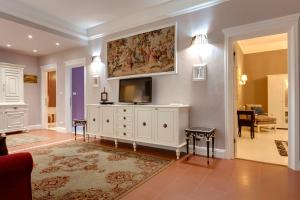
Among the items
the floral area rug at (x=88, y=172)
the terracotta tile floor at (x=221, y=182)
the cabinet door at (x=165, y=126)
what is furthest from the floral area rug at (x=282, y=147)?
the floral area rug at (x=88, y=172)

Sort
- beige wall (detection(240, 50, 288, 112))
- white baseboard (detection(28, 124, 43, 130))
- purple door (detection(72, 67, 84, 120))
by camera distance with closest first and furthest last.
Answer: purple door (detection(72, 67, 84, 120)) → white baseboard (detection(28, 124, 43, 130)) → beige wall (detection(240, 50, 288, 112))

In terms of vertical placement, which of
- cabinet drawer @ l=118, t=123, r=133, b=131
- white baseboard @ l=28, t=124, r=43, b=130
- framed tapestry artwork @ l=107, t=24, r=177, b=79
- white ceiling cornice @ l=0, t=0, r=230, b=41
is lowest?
white baseboard @ l=28, t=124, r=43, b=130

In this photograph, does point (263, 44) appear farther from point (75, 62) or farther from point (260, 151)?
point (75, 62)

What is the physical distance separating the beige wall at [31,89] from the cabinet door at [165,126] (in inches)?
219

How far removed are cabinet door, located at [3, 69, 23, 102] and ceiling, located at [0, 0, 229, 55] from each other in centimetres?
102

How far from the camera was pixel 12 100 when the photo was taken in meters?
6.08

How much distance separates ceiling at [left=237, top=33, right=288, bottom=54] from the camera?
6.14 metres

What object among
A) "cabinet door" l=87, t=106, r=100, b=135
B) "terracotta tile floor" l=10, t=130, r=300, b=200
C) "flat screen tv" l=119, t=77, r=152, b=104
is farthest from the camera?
"cabinet door" l=87, t=106, r=100, b=135

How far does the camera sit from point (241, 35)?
3.24 m

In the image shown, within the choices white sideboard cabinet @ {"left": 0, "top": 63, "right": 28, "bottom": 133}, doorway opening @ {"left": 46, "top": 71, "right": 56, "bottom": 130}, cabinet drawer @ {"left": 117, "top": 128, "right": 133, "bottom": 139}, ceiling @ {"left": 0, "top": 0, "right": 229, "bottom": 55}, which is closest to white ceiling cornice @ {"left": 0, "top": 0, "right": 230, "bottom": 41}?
ceiling @ {"left": 0, "top": 0, "right": 229, "bottom": 55}

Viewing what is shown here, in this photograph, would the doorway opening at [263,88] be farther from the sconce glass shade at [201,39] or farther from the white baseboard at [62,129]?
the white baseboard at [62,129]

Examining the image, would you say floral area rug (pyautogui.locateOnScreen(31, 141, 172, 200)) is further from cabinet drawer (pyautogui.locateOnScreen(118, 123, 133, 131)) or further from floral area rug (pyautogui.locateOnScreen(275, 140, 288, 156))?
floral area rug (pyautogui.locateOnScreen(275, 140, 288, 156))

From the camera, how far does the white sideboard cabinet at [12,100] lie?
19.0ft

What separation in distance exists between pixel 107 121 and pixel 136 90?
0.99 metres
